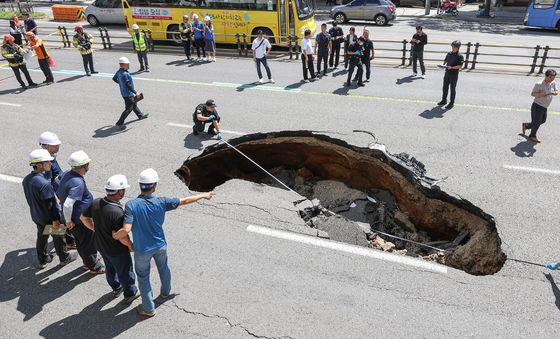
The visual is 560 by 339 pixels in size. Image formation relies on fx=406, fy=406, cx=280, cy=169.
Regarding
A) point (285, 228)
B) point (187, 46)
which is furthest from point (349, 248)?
point (187, 46)

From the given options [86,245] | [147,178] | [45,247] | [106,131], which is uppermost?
[147,178]

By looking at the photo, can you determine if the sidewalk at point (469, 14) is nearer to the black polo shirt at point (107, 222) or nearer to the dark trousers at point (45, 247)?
the dark trousers at point (45, 247)

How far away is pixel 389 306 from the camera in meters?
4.95

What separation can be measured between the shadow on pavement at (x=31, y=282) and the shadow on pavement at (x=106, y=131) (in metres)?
4.54

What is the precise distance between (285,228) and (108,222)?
287 cm

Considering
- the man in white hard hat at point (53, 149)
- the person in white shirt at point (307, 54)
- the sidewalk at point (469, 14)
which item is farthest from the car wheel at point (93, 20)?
the man in white hard hat at point (53, 149)

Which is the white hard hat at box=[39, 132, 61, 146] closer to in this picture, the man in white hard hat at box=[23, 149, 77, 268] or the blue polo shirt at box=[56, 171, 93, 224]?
the man in white hard hat at box=[23, 149, 77, 268]

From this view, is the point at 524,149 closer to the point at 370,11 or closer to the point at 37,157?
the point at 37,157

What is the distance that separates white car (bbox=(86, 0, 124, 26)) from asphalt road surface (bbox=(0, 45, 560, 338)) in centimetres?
1522

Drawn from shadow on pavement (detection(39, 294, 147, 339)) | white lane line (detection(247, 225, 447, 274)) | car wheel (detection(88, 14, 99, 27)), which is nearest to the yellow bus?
car wheel (detection(88, 14, 99, 27))

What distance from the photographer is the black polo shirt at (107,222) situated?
4.24 metres

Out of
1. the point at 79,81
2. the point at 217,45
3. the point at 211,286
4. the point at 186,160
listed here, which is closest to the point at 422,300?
the point at 211,286

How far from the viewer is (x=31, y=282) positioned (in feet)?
17.7

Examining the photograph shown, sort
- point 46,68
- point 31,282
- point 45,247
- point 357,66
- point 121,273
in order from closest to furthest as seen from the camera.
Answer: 1. point 121,273
2. point 31,282
3. point 45,247
4. point 357,66
5. point 46,68
